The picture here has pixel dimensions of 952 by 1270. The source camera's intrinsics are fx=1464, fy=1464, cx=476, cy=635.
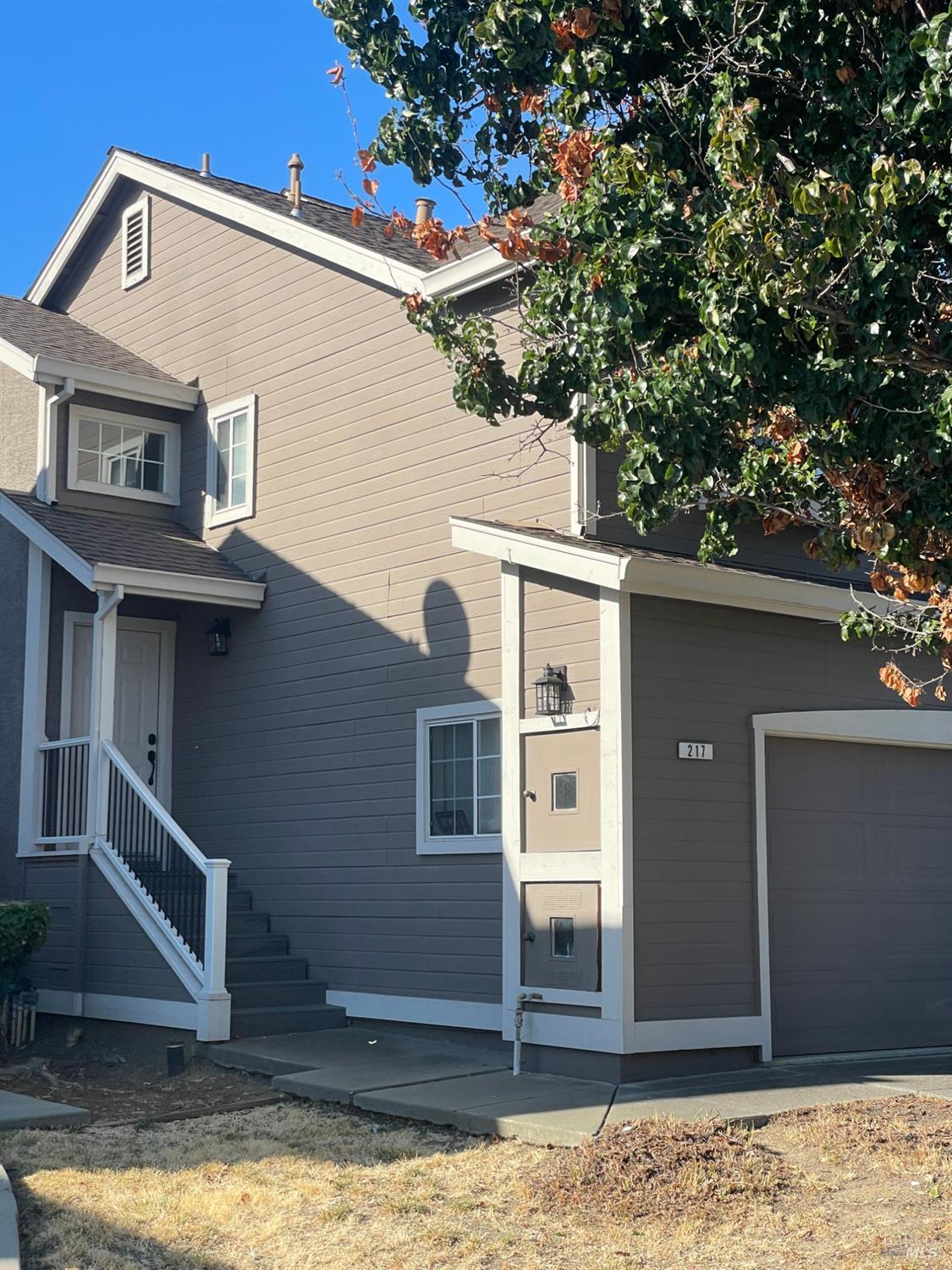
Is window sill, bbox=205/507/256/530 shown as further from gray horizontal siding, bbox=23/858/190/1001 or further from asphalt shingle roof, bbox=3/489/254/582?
gray horizontal siding, bbox=23/858/190/1001

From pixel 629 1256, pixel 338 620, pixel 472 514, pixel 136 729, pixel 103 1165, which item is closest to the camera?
pixel 629 1256

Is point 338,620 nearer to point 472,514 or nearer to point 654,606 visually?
point 472,514

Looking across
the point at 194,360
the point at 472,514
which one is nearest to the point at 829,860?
the point at 472,514

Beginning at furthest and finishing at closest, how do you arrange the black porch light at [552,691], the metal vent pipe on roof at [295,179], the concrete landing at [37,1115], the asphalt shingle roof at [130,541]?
the metal vent pipe on roof at [295,179], the asphalt shingle roof at [130,541], the black porch light at [552,691], the concrete landing at [37,1115]

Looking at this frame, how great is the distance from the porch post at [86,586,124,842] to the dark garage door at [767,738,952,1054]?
5.31 m

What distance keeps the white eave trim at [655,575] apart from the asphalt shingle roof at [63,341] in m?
5.14

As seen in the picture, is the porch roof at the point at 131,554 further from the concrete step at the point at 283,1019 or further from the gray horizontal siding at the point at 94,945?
the concrete step at the point at 283,1019

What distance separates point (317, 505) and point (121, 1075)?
4833mm

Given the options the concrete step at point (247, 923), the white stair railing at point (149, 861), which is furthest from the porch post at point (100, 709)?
the concrete step at point (247, 923)

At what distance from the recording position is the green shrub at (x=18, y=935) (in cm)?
1080

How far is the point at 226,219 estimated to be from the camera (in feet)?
45.5

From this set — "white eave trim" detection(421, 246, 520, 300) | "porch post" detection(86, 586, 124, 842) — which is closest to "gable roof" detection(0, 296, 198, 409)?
"porch post" detection(86, 586, 124, 842)

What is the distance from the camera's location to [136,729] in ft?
44.2

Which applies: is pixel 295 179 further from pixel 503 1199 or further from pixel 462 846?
pixel 503 1199
